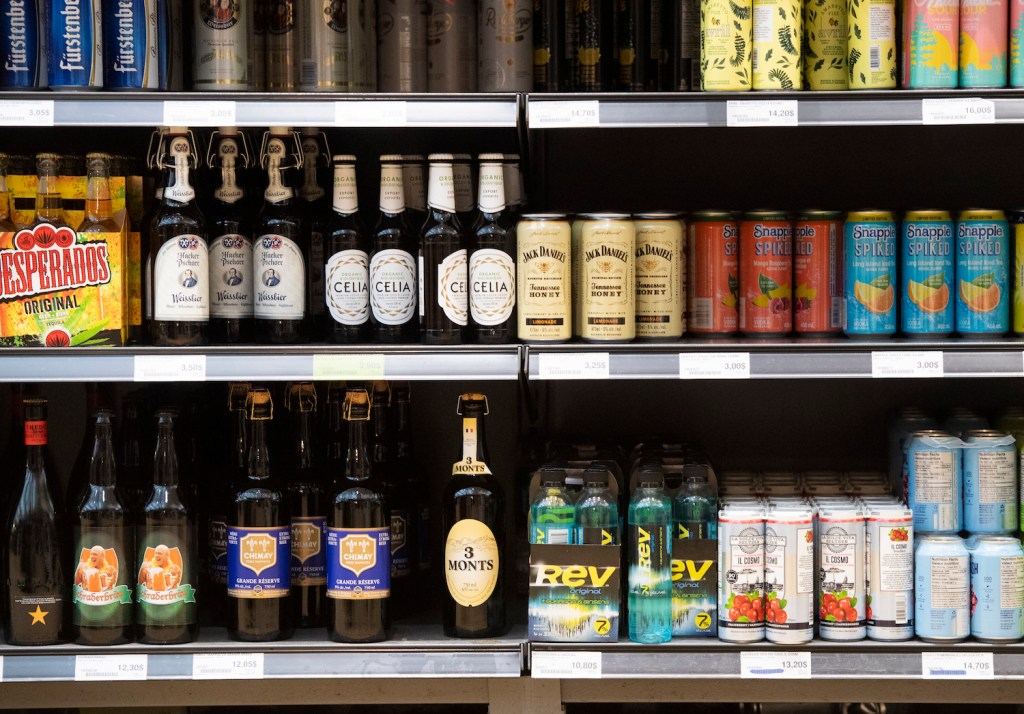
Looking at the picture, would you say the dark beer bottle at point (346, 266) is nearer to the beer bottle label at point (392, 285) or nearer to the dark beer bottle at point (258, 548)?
the beer bottle label at point (392, 285)

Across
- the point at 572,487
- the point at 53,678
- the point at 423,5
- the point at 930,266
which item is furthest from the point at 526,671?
the point at 423,5

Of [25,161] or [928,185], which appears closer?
[25,161]

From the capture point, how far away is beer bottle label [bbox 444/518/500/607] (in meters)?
2.04

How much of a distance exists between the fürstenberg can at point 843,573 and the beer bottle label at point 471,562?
59 cm

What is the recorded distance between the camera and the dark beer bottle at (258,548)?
2037 mm

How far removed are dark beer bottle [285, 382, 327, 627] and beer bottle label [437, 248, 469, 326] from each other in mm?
338

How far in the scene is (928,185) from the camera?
253cm

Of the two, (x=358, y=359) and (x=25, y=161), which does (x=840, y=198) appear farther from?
(x=25, y=161)

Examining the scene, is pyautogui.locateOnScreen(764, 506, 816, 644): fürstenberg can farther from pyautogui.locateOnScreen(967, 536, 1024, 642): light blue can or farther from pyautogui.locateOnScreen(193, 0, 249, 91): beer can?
pyautogui.locateOnScreen(193, 0, 249, 91): beer can

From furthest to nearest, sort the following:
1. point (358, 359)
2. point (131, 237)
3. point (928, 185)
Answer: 1. point (928, 185)
2. point (131, 237)
3. point (358, 359)

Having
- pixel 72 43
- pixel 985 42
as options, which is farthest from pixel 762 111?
pixel 72 43

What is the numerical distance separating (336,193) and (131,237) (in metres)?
0.40

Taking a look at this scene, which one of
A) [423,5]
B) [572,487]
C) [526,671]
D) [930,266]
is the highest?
[423,5]

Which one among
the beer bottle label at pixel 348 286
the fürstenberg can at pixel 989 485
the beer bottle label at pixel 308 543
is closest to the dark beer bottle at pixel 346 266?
the beer bottle label at pixel 348 286
